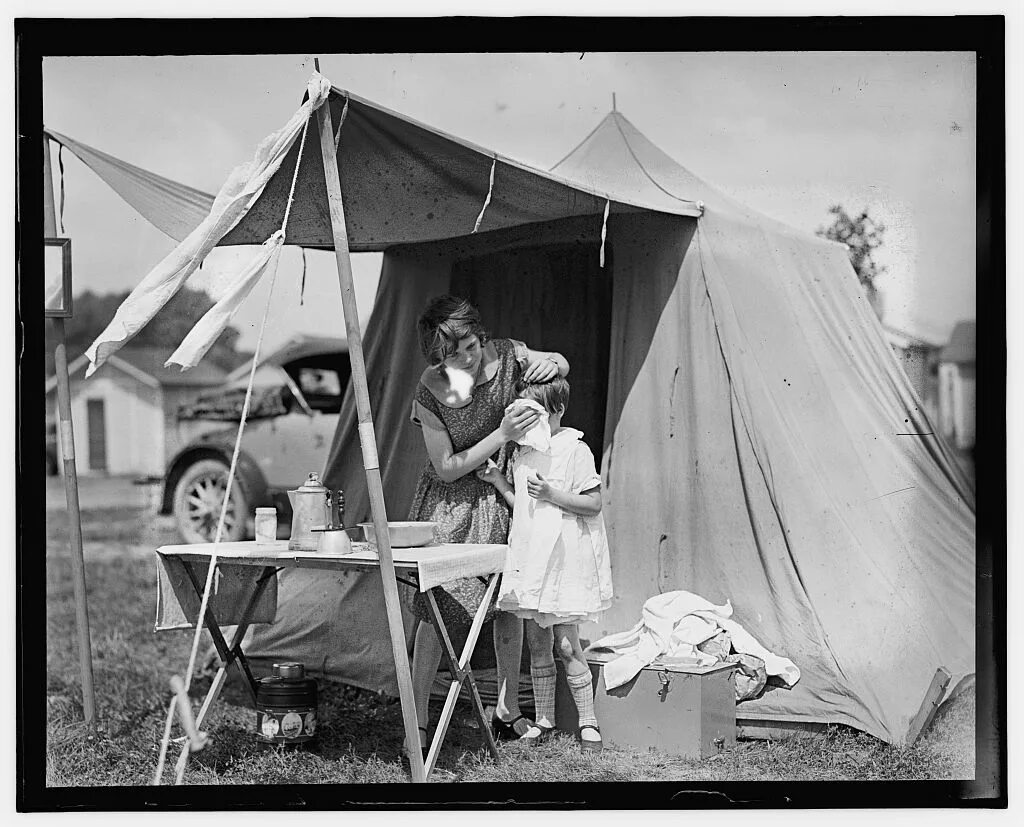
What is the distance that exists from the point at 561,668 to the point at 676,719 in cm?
45

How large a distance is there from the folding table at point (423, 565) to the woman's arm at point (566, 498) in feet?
0.68

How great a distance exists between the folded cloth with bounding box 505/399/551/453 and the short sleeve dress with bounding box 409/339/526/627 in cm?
17

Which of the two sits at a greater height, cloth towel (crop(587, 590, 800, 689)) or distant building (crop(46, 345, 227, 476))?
distant building (crop(46, 345, 227, 476))

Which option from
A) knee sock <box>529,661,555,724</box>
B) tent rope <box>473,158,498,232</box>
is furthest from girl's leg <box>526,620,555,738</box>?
tent rope <box>473,158,498,232</box>

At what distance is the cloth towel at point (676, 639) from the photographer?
352 centimetres

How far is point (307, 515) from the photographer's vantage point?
3.32 metres

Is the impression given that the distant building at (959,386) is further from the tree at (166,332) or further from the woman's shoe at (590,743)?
the tree at (166,332)

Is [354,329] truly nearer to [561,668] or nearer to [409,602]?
[409,602]

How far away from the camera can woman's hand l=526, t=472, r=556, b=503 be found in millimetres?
3500

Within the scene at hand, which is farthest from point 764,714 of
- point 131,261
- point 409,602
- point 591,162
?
point 131,261

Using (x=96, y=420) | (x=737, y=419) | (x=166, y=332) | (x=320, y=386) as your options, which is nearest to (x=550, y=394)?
(x=737, y=419)

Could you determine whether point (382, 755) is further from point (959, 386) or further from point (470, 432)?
point (959, 386)

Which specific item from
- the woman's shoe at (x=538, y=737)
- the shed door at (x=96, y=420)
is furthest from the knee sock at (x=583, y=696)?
the shed door at (x=96, y=420)

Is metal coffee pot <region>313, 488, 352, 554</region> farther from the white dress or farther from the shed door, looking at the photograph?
the shed door
